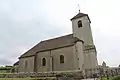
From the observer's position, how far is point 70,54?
961 inches

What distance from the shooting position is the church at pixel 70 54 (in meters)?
23.8

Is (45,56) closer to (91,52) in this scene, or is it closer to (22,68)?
(22,68)

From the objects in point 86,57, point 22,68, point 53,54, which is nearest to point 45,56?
point 53,54

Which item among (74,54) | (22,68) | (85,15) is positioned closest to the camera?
(74,54)

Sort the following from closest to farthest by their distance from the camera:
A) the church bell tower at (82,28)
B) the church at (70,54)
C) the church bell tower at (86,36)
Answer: the church at (70,54) → the church bell tower at (86,36) → the church bell tower at (82,28)

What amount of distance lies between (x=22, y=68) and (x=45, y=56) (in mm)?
6358

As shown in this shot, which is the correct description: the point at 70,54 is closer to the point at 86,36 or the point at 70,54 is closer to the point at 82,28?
the point at 86,36

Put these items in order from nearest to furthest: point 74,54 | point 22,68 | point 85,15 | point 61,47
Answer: point 74,54 → point 61,47 → point 85,15 → point 22,68

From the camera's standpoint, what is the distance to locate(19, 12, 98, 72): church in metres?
23.8

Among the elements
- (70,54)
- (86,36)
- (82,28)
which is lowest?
(70,54)

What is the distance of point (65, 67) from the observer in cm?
2417

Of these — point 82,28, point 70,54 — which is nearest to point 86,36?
point 82,28

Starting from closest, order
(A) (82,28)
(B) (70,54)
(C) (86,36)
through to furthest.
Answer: (B) (70,54) < (C) (86,36) < (A) (82,28)

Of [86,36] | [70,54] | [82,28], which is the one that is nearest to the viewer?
[70,54]
